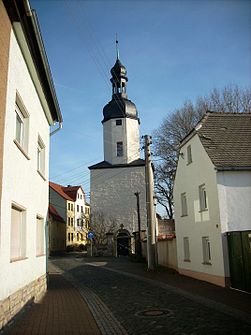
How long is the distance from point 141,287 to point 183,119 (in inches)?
825

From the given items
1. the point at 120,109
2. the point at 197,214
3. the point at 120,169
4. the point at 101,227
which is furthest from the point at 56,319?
the point at 120,109

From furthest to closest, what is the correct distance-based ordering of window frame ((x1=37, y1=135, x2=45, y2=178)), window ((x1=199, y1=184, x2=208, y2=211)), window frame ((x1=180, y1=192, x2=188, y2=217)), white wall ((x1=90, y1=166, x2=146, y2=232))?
white wall ((x1=90, y1=166, x2=146, y2=232))
window frame ((x1=180, y1=192, x2=188, y2=217))
window ((x1=199, y1=184, x2=208, y2=211))
window frame ((x1=37, y1=135, x2=45, y2=178))

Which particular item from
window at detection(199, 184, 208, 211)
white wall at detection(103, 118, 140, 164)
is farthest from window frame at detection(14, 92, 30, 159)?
white wall at detection(103, 118, 140, 164)

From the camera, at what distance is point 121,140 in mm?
46875

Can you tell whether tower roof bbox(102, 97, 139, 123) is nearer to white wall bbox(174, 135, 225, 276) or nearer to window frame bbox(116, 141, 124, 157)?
window frame bbox(116, 141, 124, 157)

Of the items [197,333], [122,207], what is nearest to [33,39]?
[197,333]

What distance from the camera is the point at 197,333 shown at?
22.9 feet

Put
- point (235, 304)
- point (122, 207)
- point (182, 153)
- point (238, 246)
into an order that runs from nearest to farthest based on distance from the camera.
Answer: point (235, 304), point (238, 246), point (182, 153), point (122, 207)

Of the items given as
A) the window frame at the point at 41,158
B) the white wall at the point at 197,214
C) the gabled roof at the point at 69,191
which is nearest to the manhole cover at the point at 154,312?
the white wall at the point at 197,214

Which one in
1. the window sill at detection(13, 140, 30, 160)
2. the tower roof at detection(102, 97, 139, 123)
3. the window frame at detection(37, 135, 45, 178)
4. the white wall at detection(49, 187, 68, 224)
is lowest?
the window sill at detection(13, 140, 30, 160)

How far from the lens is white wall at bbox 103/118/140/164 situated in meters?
46.3

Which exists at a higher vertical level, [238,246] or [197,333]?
[238,246]

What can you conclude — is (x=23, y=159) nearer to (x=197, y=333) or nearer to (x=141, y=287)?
(x=197, y=333)

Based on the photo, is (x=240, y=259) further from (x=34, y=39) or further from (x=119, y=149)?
(x=119, y=149)
